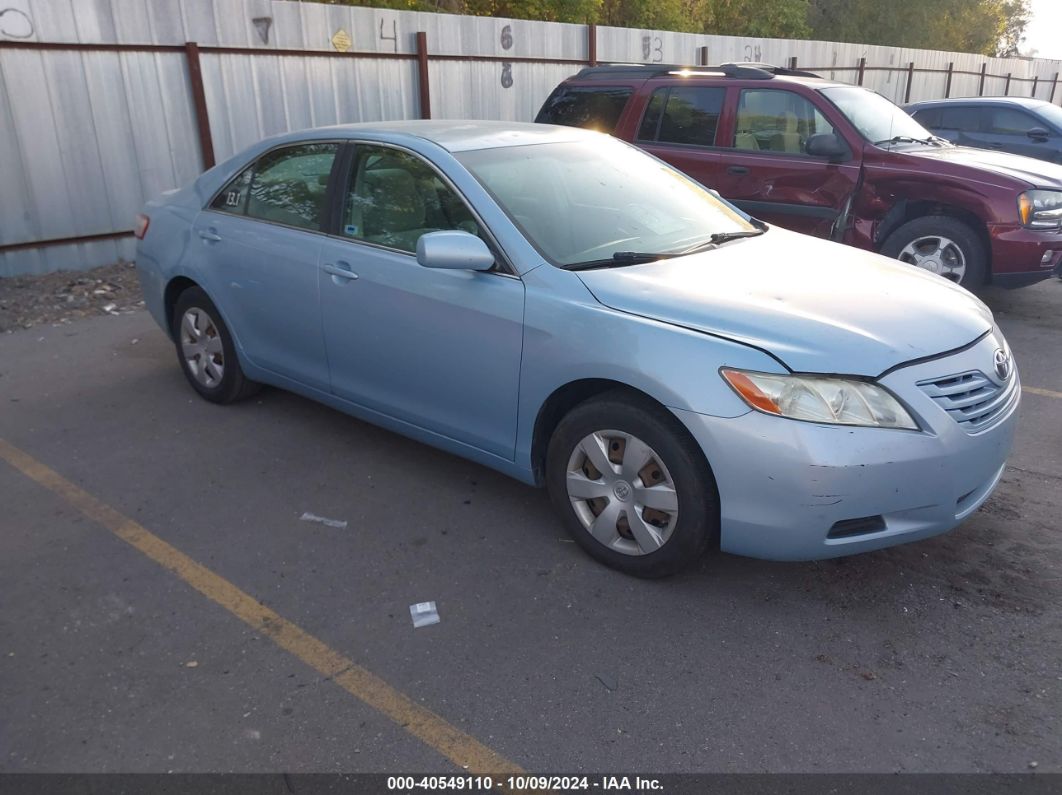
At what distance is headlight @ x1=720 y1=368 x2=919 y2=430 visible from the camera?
9.96 ft

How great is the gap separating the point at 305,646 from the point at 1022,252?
20.6 feet

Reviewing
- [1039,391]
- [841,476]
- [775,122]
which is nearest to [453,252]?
[841,476]

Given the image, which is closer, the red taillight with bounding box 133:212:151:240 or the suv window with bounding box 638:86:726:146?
the red taillight with bounding box 133:212:151:240

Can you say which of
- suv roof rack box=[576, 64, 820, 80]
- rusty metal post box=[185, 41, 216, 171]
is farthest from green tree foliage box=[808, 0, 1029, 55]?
rusty metal post box=[185, 41, 216, 171]

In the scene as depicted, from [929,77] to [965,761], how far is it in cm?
2324

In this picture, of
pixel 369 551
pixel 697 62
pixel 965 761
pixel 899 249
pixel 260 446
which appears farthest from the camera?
pixel 697 62

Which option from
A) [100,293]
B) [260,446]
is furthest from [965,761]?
[100,293]

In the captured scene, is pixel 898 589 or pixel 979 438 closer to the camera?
pixel 979 438

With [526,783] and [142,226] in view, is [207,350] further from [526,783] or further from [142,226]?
[526,783]

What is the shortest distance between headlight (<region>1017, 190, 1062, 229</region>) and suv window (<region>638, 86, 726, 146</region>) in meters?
2.55

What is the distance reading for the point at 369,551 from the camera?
3.81 m

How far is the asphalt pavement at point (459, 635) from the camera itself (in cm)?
268

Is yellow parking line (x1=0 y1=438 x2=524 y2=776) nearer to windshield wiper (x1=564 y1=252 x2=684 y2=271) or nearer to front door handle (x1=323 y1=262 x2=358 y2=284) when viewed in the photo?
front door handle (x1=323 y1=262 x2=358 y2=284)

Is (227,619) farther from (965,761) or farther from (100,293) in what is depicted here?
(100,293)
